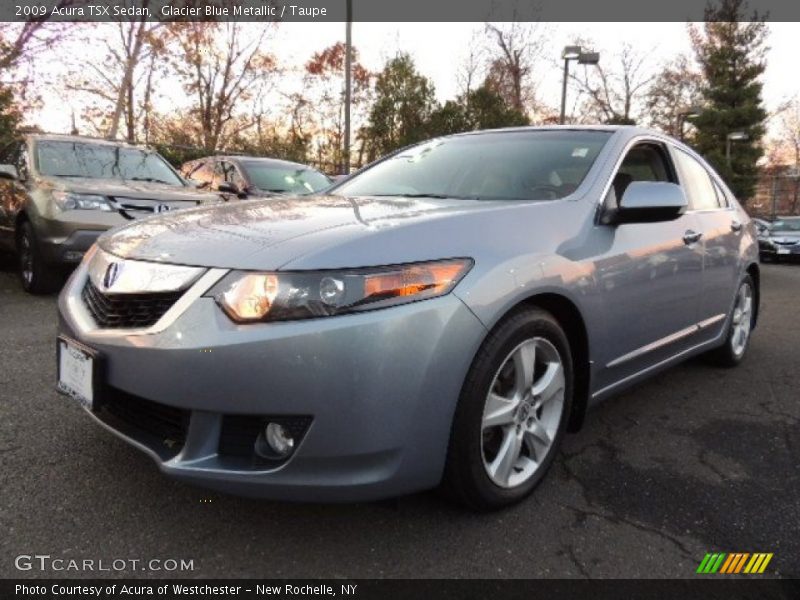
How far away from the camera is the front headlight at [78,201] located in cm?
541

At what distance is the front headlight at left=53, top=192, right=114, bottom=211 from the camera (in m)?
5.41

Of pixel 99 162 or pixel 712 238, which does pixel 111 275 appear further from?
pixel 99 162

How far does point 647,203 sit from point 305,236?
149 cm

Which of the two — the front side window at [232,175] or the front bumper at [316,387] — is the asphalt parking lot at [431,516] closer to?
the front bumper at [316,387]

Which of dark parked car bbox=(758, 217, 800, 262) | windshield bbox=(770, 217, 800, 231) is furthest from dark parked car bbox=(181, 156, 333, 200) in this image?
windshield bbox=(770, 217, 800, 231)

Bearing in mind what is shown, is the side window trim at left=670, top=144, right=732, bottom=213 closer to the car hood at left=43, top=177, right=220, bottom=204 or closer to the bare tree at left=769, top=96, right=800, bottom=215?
the car hood at left=43, top=177, right=220, bottom=204

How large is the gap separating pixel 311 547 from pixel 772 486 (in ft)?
6.15

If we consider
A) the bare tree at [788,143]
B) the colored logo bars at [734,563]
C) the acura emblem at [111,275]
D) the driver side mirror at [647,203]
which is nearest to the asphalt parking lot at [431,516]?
the colored logo bars at [734,563]

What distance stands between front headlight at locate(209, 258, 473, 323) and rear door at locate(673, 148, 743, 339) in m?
2.23

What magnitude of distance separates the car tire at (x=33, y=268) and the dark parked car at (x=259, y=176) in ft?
8.50

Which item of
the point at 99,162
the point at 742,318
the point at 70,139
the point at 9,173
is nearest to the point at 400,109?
the point at 70,139

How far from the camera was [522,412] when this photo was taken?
2.35m

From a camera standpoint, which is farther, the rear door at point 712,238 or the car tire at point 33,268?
the car tire at point 33,268
